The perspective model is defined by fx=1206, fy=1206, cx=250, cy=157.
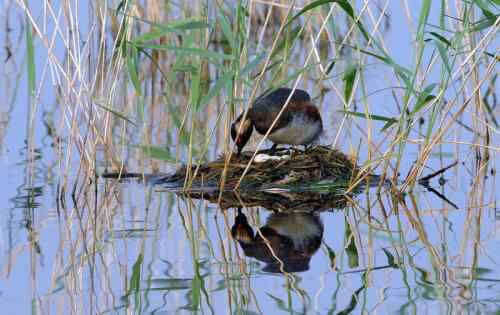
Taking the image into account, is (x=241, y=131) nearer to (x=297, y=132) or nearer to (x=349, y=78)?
(x=297, y=132)

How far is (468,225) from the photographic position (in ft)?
23.1

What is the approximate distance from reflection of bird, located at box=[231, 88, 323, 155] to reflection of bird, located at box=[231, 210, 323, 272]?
3.49 feet

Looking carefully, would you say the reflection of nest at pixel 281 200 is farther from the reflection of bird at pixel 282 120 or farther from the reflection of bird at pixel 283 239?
the reflection of bird at pixel 282 120

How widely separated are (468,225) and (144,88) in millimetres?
5424

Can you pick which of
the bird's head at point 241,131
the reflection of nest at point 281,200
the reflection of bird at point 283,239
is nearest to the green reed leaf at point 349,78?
the reflection of nest at point 281,200

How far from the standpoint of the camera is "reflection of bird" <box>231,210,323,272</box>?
6.30 metres

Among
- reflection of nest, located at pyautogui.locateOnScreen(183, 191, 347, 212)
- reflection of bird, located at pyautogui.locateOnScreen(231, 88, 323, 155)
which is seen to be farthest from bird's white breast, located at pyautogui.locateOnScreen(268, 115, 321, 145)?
reflection of nest, located at pyautogui.locateOnScreen(183, 191, 347, 212)

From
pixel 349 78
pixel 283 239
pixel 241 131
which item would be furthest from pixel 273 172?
pixel 283 239

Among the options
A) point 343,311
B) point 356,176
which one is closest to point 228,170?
point 356,176

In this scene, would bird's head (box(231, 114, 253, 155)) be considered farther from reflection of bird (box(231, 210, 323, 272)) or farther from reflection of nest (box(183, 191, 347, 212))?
reflection of bird (box(231, 210, 323, 272))

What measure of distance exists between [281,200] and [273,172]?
42cm

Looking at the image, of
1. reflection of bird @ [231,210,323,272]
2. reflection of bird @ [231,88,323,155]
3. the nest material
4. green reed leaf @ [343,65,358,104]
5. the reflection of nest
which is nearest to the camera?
reflection of bird @ [231,210,323,272]

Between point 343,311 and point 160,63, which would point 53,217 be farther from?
point 160,63

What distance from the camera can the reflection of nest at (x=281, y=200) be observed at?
24.9 ft
